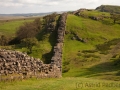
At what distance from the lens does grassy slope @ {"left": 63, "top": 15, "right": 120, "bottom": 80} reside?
43844 millimetres

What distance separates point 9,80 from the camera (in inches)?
870

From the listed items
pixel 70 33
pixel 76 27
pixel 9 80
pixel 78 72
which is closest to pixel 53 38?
pixel 70 33

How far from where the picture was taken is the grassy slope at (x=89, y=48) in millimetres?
43844

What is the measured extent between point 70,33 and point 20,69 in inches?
2025

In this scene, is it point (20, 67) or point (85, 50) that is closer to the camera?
point (20, 67)

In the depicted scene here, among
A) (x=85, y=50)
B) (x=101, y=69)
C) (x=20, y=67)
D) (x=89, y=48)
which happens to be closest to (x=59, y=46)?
(x=85, y=50)

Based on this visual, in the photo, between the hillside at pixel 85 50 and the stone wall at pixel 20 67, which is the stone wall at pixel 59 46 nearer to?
the hillside at pixel 85 50

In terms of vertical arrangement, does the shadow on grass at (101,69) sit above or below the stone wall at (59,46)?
below

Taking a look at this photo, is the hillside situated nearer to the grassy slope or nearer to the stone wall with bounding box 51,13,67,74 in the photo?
the grassy slope

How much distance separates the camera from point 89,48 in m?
66.8

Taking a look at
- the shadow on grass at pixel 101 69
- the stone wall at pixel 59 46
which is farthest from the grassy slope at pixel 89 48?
the stone wall at pixel 59 46

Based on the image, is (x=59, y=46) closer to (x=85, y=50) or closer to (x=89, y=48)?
(x=85, y=50)

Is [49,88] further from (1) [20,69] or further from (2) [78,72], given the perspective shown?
(2) [78,72]

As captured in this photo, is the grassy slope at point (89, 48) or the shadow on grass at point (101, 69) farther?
the grassy slope at point (89, 48)
